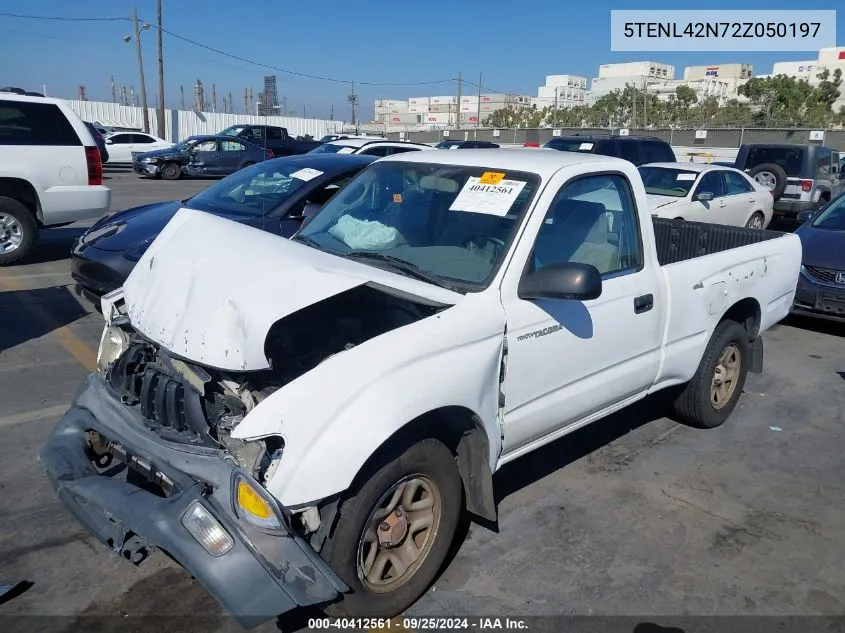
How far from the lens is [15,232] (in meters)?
9.30

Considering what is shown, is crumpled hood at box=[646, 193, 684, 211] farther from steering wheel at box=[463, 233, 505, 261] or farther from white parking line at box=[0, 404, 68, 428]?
white parking line at box=[0, 404, 68, 428]

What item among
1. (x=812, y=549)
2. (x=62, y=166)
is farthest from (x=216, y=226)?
(x=62, y=166)

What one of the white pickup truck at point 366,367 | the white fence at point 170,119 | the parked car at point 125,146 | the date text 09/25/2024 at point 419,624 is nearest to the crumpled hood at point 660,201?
the white pickup truck at point 366,367

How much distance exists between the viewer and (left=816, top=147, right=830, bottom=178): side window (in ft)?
51.8

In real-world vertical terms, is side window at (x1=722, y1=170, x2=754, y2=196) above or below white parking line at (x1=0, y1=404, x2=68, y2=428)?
above

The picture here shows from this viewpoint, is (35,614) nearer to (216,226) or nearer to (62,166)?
(216,226)

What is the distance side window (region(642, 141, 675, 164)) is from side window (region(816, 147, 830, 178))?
10.2 feet

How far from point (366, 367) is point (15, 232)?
8.49m

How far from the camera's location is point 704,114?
54344 millimetres

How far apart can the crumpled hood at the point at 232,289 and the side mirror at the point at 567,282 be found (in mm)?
372

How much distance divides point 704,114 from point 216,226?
188ft

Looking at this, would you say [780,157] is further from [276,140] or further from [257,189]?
[276,140]

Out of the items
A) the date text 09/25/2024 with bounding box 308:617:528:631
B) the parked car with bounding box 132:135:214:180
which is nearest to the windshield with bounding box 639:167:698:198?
the date text 09/25/2024 with bounding box 308:617:528:631

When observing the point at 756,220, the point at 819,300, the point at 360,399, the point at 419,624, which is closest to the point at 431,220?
the point at 360,399
